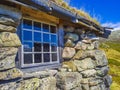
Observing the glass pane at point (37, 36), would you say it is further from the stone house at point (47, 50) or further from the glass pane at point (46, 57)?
the glass pane at point (46, 57)

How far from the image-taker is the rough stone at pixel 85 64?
799cm

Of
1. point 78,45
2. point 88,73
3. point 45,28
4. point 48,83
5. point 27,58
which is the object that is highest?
point 45,28

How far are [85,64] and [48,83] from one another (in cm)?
207

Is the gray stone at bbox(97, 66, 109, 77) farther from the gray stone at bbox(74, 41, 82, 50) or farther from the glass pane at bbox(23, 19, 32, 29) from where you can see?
the glass pane at bbox(23, 19, 32, 29)

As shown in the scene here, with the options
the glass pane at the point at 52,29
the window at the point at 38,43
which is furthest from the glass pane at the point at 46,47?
A: the glass pane at the point at 52,29

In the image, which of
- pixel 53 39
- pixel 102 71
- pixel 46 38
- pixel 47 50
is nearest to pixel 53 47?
pixel 53 39

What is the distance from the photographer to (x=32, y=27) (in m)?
6.55

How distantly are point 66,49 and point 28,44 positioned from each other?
1.79 m

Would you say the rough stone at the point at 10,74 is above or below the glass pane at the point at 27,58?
below

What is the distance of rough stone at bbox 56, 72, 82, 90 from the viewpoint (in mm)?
7004

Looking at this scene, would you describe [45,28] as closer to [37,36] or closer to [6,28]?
[37,36]

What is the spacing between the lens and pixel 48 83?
6578mm

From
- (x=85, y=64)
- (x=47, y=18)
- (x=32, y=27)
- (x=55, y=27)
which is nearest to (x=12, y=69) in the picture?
(x=32, y=27)

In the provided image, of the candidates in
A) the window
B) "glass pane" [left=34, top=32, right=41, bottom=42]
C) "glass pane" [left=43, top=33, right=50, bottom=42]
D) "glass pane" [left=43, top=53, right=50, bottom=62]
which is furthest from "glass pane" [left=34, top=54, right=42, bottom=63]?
"glass pane" [left=43, top=33, right=50, bottom=42]
